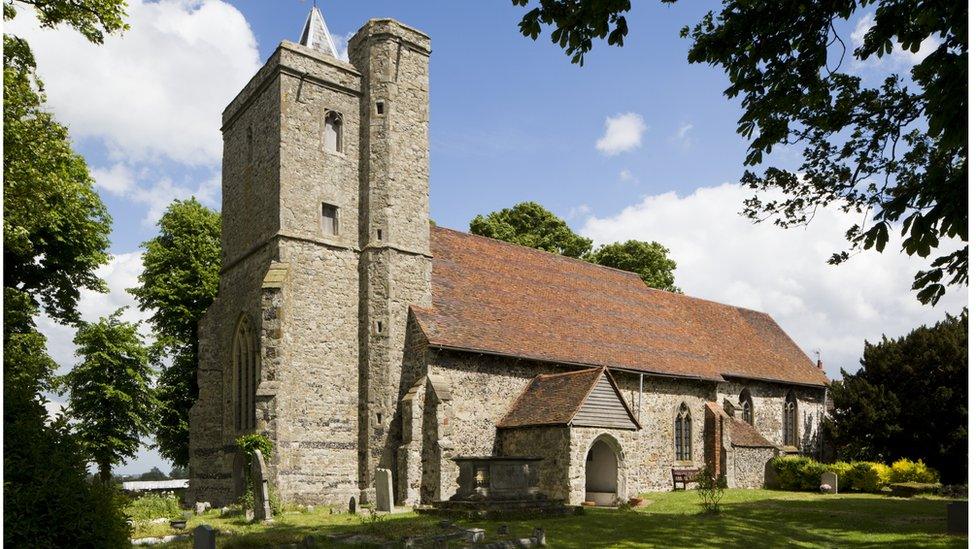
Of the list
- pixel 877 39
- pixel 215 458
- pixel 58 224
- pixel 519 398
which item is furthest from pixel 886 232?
pixel 58 224

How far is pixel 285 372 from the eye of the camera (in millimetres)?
23359

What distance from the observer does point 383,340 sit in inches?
969

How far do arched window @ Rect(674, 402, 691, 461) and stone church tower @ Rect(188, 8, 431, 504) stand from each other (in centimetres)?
1147

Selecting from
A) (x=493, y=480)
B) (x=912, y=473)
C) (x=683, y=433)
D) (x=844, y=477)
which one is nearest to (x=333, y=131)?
(x=493, y=480)

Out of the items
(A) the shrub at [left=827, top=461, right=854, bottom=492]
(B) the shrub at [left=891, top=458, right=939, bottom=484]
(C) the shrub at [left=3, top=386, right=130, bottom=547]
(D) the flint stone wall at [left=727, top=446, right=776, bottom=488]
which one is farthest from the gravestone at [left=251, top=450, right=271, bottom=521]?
(B) the shrub at [left=891, top=458, right=939, bottom=484]

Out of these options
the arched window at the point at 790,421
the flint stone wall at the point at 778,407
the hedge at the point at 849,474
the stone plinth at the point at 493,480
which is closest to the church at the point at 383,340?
the stone plinth at the point at 493,480

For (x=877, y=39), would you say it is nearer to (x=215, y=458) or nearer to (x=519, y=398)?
(x=519, y=398)

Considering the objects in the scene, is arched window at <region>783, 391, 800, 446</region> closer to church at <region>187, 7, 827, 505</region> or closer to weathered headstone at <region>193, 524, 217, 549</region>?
church at <region>187, 7, 827, 505</region>

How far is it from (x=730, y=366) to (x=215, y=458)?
20917 mm

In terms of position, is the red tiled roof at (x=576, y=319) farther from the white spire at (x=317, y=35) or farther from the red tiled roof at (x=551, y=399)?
the white spire at (x=317, y=35)

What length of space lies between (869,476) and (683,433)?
681 centimetres

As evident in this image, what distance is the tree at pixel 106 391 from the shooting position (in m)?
33.2

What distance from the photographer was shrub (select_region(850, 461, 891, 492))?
94.0 feet

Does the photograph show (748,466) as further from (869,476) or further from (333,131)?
(333,131)
